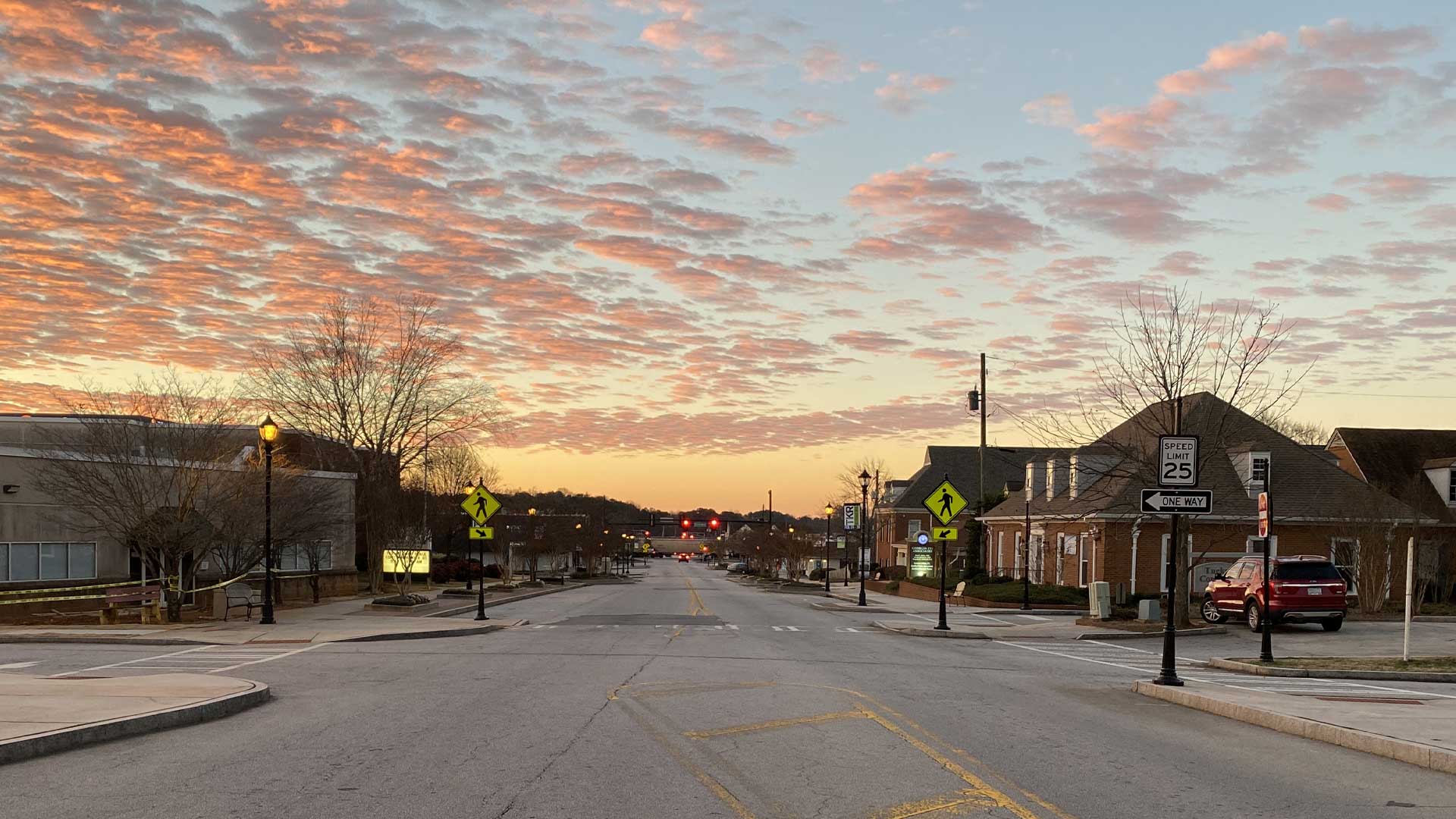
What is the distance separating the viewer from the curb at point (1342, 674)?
19953 mm

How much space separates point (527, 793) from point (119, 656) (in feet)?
51.4

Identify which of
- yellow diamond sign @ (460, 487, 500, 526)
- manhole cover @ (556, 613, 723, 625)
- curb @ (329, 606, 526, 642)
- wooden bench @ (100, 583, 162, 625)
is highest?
yellow diamond sign @ (460, 487, 500, 526)

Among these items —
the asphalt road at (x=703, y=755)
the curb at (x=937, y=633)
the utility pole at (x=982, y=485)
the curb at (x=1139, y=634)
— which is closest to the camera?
the asphalt road at (x=703, y=755)

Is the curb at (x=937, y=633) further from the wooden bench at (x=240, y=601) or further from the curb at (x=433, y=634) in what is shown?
the wooden bench at (x=240, y=601)

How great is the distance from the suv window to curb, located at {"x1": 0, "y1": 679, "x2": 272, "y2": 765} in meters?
25.3

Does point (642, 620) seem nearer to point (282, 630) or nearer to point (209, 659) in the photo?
point (282, 630)

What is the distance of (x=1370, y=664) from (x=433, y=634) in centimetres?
1997

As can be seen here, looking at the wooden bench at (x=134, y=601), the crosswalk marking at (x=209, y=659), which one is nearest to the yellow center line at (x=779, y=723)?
the crosswalk marking at (x=209, y=659)

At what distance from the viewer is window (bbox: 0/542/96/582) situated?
30.7 m

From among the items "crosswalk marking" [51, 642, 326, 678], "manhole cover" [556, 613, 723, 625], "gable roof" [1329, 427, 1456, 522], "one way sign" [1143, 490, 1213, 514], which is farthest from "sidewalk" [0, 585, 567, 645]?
"gable roof" [1329, 427, 1456, 522]

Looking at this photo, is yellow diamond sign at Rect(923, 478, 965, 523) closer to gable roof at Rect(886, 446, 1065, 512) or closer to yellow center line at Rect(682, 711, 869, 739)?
yellow center line at Rect(682, 711, 869, 739)

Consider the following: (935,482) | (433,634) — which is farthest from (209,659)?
(935,482)

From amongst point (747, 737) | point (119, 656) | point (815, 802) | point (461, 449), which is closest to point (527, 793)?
point (815, 802)

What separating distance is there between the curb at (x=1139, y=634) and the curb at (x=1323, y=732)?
50.0ft
